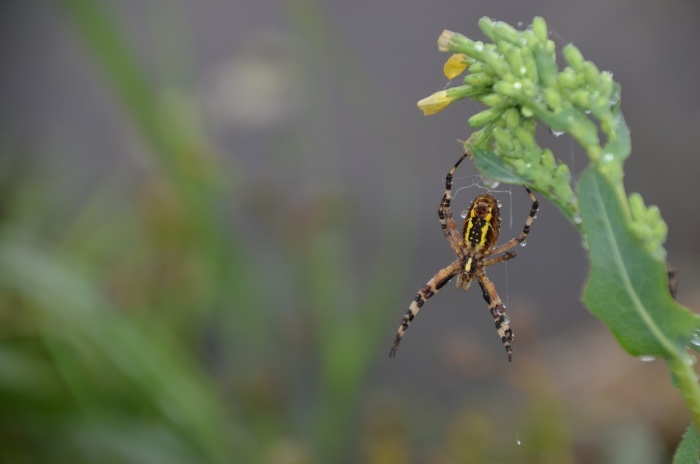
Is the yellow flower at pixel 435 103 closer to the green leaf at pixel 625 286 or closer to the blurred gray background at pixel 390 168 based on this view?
the green leaf at pixel 625 286

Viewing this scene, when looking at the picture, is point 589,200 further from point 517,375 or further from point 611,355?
point 611,355

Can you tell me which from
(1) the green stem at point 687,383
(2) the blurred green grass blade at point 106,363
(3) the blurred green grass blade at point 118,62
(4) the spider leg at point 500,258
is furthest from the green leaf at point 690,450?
(3) the blurred green grass blade at point 118,62

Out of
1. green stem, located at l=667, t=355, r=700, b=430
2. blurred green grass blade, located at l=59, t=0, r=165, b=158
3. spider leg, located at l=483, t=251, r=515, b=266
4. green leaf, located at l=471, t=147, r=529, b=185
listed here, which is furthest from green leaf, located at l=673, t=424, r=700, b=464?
blurred green grass blade, located at l=59, t=0, r=165, b=158

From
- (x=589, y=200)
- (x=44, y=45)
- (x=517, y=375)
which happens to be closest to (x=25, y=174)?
(x=44, y=45)

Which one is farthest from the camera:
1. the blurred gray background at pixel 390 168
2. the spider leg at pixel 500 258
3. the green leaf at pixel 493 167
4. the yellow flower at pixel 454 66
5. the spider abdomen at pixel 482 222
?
the blurred gray background at pixel 390 168

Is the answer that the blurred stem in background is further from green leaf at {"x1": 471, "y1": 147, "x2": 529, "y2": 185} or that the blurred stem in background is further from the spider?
green leaf at {"x1": 471, "y1": 147, "x2": 529, "y2": 185}

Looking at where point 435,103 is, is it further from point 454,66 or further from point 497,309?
point 497,309

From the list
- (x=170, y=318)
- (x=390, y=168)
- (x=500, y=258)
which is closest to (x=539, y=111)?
(x=500, y=258)
